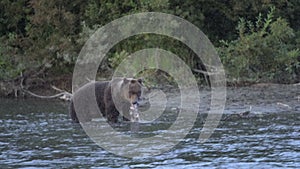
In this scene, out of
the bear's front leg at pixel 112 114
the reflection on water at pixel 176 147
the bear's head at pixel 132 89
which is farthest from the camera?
the bear's front leg at pixel 112 114

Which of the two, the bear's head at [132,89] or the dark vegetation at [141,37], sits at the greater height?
the dark vegetation at [141,37]

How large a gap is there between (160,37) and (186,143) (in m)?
10.00

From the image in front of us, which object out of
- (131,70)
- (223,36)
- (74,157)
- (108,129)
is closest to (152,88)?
(131,70)

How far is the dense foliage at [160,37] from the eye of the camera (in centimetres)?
1984

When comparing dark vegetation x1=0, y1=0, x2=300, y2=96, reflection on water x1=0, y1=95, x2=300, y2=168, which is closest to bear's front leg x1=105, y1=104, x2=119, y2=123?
reflection on water x1=0, y1=95, x2=300, y2=168

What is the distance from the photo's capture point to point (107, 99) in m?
13.3

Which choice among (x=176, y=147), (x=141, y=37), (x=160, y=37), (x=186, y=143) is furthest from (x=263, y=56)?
(x=176, y=147)

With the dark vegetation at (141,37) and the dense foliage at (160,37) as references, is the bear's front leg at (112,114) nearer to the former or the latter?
the dark vegetation at (141,37)

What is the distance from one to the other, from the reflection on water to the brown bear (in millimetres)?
446

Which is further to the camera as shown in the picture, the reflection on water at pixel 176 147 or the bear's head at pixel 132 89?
the bear's head at pixel 132 89

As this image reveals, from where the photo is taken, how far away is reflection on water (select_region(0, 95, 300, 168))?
9234mm

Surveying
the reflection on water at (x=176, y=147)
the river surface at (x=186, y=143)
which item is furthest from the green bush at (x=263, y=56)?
the reflection on water at (x=176, y=147)

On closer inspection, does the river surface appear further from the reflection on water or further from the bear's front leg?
the bear's front leg

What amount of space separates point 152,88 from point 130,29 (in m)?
2.92
